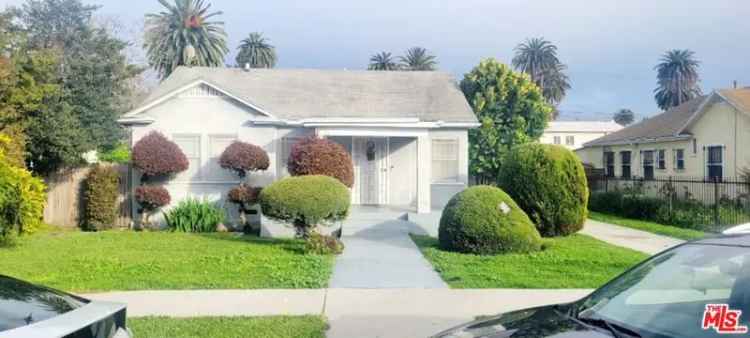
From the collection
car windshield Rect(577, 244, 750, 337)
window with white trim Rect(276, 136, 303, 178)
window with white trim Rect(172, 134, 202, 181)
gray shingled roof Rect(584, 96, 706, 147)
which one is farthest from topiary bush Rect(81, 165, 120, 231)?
gray shingled roof Rect(584, 96, 706, 147)

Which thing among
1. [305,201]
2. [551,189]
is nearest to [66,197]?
[305,201]

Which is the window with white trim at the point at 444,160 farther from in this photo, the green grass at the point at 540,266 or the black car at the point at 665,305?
the black car at the point at 665,305

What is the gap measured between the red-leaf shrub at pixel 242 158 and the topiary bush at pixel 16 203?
4677mm

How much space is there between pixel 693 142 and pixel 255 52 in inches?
1681

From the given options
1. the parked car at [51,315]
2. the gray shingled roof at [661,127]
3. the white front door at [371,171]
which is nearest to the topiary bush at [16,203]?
the white front door at [371,171]

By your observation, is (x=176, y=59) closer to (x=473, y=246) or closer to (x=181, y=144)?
(x=181, y=144)

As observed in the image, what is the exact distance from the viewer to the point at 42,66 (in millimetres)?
15320

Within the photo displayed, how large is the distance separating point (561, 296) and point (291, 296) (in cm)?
365

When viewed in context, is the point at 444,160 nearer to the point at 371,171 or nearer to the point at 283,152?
the point at 371,171

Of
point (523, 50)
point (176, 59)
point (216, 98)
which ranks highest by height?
point (523, 50)

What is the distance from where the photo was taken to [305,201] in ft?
36.9

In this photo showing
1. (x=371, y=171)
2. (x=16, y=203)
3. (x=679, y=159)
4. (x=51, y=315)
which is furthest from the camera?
(x=679, y=159)

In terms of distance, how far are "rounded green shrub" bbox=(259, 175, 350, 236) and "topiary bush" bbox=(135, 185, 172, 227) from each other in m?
5.76

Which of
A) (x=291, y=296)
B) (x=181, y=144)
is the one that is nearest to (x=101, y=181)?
(x=181, y=144)
